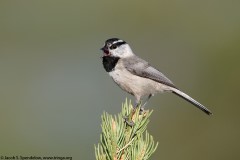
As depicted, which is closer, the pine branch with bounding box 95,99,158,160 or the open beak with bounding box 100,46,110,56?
the pine branch with bounding box 95,99,158,160

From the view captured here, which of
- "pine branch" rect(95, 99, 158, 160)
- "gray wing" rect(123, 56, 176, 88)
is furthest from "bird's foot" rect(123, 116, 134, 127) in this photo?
"gray wing" rect(123, 56, 176, 88)

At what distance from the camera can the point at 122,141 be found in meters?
3.08

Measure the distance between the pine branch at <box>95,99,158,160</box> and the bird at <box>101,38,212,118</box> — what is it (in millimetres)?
1662

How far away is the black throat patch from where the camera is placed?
199 inches

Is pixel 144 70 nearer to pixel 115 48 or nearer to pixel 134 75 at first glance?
pixel 134 75

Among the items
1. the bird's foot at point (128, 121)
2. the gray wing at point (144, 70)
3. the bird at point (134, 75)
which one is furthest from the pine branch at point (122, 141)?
the gray wing at point (144, 70)

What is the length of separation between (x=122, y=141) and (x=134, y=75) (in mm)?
1993

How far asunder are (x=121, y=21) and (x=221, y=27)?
1766 mm

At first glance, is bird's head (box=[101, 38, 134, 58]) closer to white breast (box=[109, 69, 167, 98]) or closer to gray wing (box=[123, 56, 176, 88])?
gray wing (box=[123, 56, 176, 88])

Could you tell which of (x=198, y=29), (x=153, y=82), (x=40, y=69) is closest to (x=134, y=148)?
(x=153, y=82)

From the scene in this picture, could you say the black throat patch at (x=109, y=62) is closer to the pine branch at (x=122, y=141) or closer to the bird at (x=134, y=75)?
the bird at (x=134, y=75)

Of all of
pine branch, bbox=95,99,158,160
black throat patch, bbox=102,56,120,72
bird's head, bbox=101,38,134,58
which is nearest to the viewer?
pine branch, bbox=95,99,158,160

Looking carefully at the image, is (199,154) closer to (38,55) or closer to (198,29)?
(198,29)

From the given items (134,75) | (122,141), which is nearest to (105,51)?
(134,75)
